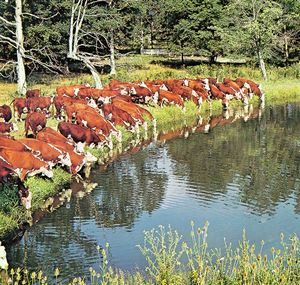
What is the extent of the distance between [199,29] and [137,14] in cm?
645

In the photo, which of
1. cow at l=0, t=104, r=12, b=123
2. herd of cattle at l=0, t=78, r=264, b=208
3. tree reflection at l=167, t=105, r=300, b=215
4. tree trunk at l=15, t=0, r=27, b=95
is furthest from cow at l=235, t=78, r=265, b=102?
cow at l=0, t=104, r=12, b=123

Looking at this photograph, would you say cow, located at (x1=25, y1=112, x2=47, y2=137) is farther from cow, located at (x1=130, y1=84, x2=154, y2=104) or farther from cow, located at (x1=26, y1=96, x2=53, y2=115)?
cow, located at (x1=130, y1=84, x2=154, y2=104)

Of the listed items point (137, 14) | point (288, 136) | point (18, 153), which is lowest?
point (288, 136)

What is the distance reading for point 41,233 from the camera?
9.80m

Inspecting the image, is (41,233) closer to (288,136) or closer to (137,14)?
(288,136)

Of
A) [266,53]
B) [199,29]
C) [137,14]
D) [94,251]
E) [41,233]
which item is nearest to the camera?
[94,251]

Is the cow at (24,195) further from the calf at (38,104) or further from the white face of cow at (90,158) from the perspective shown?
the calf at (38,104)

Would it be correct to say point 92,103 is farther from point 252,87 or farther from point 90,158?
point 252,87

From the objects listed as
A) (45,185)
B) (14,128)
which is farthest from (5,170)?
(14,128)

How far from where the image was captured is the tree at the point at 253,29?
3653 cm

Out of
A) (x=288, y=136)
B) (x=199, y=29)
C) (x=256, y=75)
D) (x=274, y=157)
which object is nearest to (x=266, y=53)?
(x=256, y=75)

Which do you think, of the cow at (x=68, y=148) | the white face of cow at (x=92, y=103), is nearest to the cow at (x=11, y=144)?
the cow at (x=68, y=148)

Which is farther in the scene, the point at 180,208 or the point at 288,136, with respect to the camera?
the point at 288,136

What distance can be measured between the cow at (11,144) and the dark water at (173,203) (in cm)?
149
